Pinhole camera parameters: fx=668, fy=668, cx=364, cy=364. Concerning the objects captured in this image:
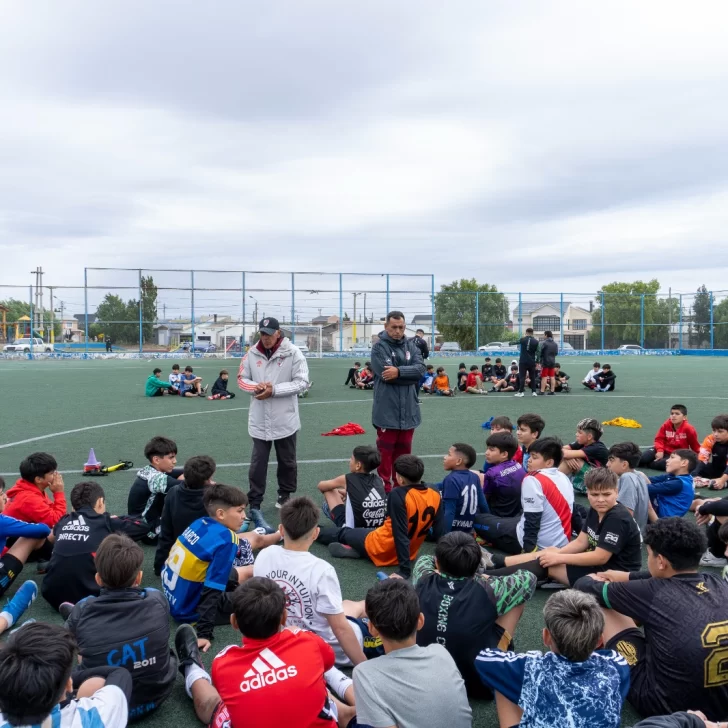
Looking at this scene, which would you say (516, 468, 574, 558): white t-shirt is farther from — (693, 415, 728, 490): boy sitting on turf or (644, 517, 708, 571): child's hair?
(693, 415, 728, 490): boy sitting on turf

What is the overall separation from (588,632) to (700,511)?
3870 millimetres

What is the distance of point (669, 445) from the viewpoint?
8867mm

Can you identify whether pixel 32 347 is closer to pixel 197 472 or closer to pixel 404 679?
pixel 197 472

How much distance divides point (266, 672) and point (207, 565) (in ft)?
4.84

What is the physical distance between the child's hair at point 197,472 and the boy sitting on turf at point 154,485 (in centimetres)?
83

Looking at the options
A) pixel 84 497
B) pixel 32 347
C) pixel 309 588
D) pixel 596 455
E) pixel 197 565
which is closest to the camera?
pixel 309 588

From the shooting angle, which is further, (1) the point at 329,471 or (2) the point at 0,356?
(2) the point at 0,356

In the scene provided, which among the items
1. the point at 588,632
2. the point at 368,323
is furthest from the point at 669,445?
the point at 368,323

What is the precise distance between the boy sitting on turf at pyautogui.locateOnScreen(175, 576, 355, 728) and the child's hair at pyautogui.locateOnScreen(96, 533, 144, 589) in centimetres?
65

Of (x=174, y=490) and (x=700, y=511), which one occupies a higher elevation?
(x=174, y=490)

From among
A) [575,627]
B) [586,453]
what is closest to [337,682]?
[575,627]

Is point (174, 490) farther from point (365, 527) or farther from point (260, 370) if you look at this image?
point (260, 370)

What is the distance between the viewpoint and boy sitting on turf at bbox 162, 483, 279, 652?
4.14 meters

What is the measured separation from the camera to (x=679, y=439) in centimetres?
874
